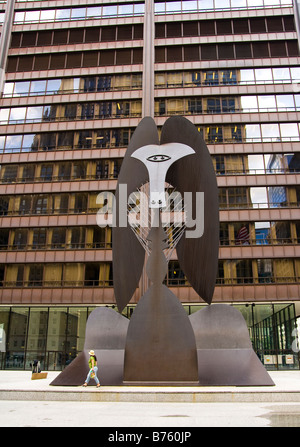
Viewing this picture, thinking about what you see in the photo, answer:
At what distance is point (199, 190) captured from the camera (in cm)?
1455

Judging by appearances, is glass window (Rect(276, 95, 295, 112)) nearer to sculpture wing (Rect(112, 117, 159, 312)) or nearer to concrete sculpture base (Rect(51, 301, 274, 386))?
sculpture wing (Rect(112, 117, 159, 312))

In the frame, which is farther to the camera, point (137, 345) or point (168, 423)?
point (137, 345)

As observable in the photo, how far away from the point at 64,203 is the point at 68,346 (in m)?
11.4

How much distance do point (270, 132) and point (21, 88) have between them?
914 inches

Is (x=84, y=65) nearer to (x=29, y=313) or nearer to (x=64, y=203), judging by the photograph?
(x=64, y=203)

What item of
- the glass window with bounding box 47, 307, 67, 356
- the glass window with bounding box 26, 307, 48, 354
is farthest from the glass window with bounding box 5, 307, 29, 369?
the glass window with bounding box 47, 307, 67, 356

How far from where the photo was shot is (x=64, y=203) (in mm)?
33094

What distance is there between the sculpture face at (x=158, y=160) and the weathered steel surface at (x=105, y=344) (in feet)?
16.0

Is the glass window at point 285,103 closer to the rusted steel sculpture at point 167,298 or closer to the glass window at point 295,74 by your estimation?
the glass window at point 295,74

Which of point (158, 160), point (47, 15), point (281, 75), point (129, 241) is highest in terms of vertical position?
point (47, 15)

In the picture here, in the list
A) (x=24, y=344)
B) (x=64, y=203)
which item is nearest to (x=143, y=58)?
(x=64, y=203)

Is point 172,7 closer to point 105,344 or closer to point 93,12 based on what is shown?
point 93,12

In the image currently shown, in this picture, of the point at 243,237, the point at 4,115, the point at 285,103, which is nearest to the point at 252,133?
the point at 285,103

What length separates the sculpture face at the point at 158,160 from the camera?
1349 centimetres
